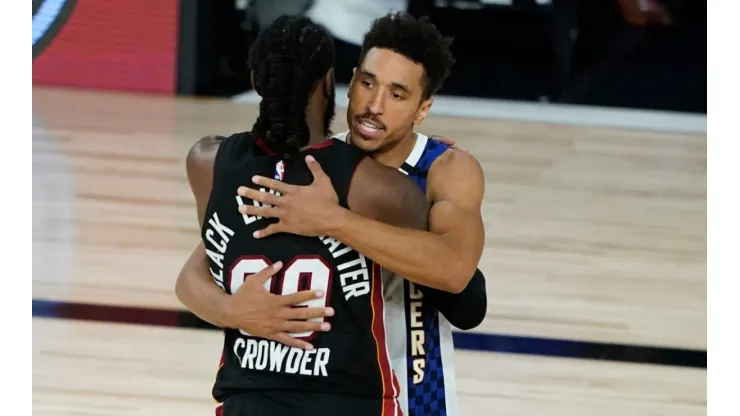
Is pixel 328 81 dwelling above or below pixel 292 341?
above

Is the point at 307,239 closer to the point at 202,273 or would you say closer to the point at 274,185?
the point at 274,185

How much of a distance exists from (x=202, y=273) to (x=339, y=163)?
0.43 m

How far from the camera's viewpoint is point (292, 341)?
1896mm

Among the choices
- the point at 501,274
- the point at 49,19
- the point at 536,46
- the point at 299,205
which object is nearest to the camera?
the point at 299,205

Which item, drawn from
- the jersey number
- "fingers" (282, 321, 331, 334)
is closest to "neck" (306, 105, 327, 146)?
the jersey number

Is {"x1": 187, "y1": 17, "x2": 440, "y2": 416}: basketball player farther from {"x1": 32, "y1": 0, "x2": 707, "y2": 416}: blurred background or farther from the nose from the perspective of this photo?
{"x1": 32, "y1": 0, "x2": 707, "y2": 416}: blurred background

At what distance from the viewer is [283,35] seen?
6.12 feet

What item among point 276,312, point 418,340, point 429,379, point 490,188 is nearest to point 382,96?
point 276,312

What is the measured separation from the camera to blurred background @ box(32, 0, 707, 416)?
3777 millimetres
